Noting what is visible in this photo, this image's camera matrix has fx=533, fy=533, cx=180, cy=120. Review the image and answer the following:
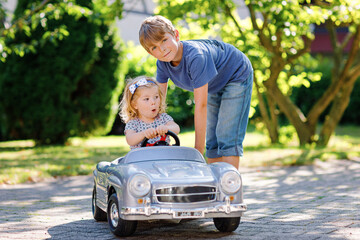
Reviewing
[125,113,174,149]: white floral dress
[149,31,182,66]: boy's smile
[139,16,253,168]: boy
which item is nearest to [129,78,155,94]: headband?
[139,16,253,168]: boy

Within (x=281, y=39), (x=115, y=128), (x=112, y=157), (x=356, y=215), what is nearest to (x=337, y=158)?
A: (x=281, y=39)

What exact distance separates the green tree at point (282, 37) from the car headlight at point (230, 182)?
5003mm

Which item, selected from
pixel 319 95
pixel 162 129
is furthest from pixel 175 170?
pixel 319 95

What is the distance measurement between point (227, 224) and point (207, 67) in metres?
1.19

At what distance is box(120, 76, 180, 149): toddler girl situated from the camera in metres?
4.45

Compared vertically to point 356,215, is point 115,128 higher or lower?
lower

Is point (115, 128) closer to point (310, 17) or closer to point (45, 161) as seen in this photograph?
point (45, 161)

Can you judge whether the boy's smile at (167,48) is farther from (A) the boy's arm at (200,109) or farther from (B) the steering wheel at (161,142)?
(B) the steering wheel at (161,142)

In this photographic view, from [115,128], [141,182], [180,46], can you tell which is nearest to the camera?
[141,182]

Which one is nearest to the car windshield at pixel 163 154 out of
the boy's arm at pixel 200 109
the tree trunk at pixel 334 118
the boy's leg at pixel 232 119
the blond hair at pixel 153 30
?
the boy's arm at pixel 200 109

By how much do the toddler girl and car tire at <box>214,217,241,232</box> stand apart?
0.89 meters

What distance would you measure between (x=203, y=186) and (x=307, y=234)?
33.3 inches

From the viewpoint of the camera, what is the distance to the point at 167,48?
4070 millimetres

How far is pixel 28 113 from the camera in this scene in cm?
1162
